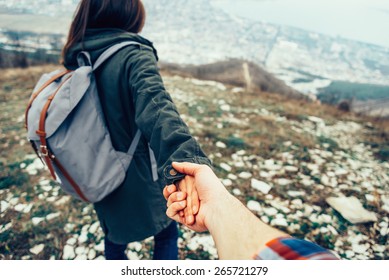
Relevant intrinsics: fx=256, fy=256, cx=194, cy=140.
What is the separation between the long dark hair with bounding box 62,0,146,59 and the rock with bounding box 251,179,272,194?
2.82 m

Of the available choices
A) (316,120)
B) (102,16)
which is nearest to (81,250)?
(102,16)

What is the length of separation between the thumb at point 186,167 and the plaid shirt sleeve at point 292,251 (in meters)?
0.46

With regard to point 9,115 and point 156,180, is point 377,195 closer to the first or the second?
point 156,180

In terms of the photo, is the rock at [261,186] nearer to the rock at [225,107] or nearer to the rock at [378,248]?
the rock at [378,248]

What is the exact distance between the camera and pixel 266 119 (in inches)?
242

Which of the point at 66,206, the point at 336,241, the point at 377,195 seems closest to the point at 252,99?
the point at 377,195

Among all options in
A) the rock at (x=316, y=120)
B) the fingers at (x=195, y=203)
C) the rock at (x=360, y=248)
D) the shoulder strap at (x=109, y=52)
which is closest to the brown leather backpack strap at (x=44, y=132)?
the shoulder strap at (x=109, y=52)

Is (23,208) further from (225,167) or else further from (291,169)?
(291,169)

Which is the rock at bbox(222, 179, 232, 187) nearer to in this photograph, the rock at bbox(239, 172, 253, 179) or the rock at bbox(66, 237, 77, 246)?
the rock at bbox(239, 172, 253, 179)

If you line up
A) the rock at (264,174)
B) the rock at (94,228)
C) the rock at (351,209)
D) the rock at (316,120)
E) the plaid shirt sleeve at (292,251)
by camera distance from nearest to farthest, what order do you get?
the plaid shirt sleeve at (292,251) → the rock at (94,228) → the rock at (351,209) → the rock at (264,174) → the rock at (316,120)

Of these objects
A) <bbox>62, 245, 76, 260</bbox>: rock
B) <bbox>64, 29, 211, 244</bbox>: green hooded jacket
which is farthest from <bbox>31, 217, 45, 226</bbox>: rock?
<bbox>64, 29, 211, 244</bbox>: green hooded jacket

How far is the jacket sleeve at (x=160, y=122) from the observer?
4.07 ft

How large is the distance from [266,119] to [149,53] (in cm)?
505

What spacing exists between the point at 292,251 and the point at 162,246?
1.43 metres
